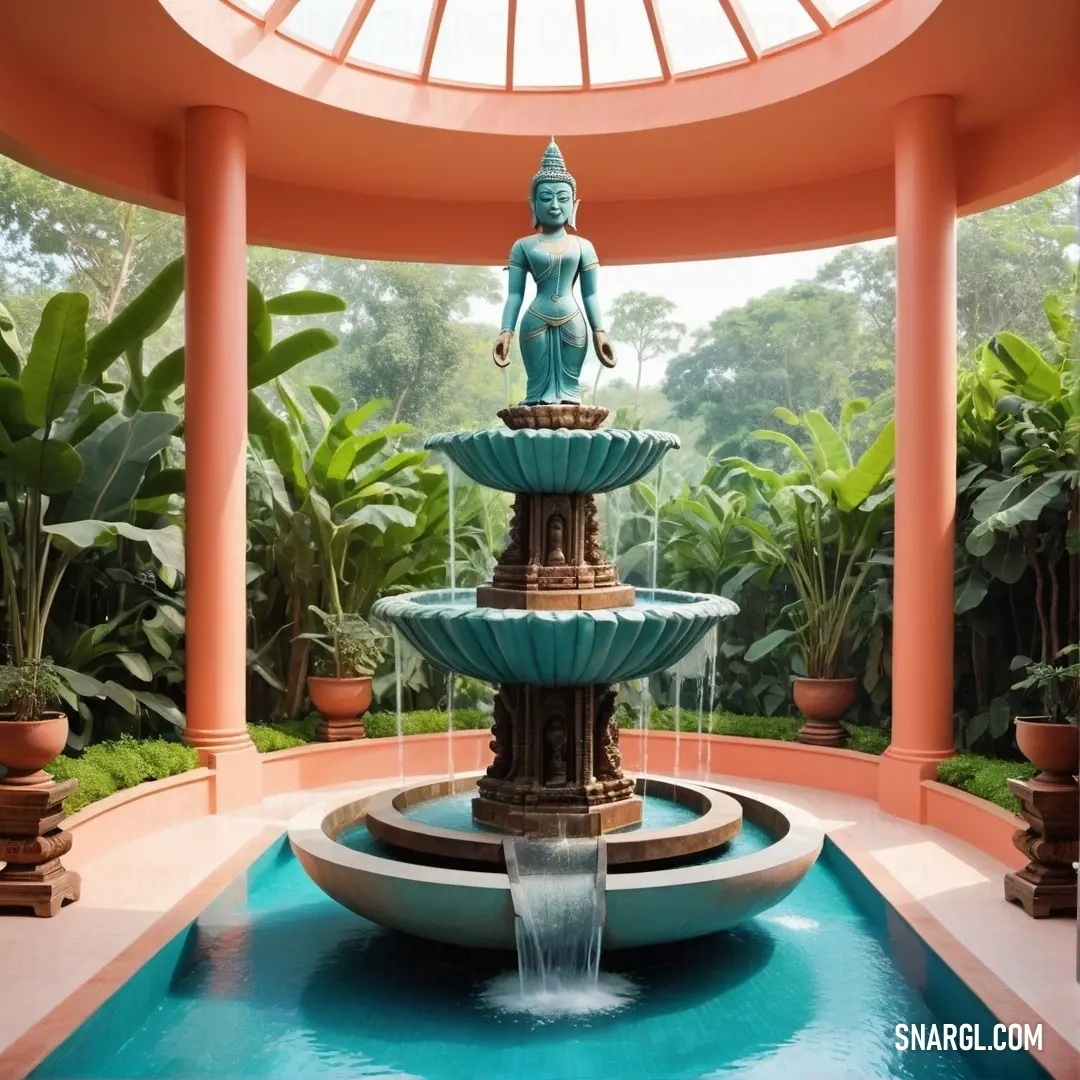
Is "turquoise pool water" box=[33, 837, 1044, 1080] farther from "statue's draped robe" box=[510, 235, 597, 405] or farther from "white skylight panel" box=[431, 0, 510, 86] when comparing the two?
"white skylight panel" box=[431, 0, 510, 86]

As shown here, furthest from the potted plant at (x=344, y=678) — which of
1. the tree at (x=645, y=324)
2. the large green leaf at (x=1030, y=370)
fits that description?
the tree at (x=645, y=324)

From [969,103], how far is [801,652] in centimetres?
490

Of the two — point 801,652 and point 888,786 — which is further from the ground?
point 801,652

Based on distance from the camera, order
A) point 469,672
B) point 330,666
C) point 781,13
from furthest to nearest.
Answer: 1. point 330,666
2. point 781,13
3. point 469,672

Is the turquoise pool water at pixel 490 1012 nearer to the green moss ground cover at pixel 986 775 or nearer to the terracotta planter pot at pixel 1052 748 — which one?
the terracotta planter pot at pixel 1052 748

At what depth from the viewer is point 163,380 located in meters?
9.69

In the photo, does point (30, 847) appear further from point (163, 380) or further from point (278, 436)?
point (278, 436)

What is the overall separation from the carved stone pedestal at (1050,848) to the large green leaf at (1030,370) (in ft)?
12.0

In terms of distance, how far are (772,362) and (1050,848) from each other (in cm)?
2007

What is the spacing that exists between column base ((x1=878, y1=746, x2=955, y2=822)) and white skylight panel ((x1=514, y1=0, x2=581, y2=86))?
6.22m

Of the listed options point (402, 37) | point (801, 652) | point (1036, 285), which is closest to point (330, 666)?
point (801, 652)

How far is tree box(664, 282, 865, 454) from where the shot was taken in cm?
2506

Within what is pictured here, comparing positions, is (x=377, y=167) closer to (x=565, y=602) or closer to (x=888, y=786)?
(x=565, y=602)

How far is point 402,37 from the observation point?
987 cm
